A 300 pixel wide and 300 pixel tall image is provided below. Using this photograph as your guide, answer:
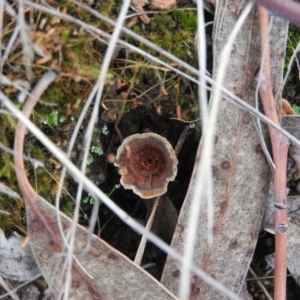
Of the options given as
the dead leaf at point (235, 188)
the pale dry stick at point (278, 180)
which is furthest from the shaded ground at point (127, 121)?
the pale dry stick at point (278, 180)

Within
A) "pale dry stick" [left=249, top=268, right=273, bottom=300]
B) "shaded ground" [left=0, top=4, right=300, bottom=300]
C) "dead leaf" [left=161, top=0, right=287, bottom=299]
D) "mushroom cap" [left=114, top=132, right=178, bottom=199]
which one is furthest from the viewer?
"pale dry stick" [left=249, top=268, right=273, bottom=300]

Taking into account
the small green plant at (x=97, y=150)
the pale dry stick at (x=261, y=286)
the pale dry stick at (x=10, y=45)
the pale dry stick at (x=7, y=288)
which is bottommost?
the pale dry stick at (x=7, y=288)

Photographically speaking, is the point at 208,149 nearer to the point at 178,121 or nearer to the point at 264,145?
the point at 264,145

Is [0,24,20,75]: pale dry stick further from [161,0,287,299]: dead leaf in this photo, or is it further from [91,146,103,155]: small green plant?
[161,0,287,299]: dead leaf

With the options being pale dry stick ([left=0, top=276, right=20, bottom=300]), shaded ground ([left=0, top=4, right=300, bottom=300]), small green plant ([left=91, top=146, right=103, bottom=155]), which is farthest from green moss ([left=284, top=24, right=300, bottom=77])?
pale dry stick ([left=0, top=276, right=20, bottom=300])

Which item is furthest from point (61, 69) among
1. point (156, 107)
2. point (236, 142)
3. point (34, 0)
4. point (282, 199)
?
point (282, 199)

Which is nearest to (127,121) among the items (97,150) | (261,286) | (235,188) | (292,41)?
(97,150)

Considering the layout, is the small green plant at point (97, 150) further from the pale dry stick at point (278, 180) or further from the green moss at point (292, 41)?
the green moss at point (292, 41)

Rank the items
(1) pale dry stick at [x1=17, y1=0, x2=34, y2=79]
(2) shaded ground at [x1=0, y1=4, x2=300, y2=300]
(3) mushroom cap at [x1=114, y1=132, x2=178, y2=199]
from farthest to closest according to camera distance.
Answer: (3) mushroom cap at [x1=114, y1=132, x2=178, y2=199] → (2) shaded ground at [x1=0, y1=4, x2=300, y2=300] → (1) pale dry stick at [x1=17, y1=0, x2=34, y2=79]
